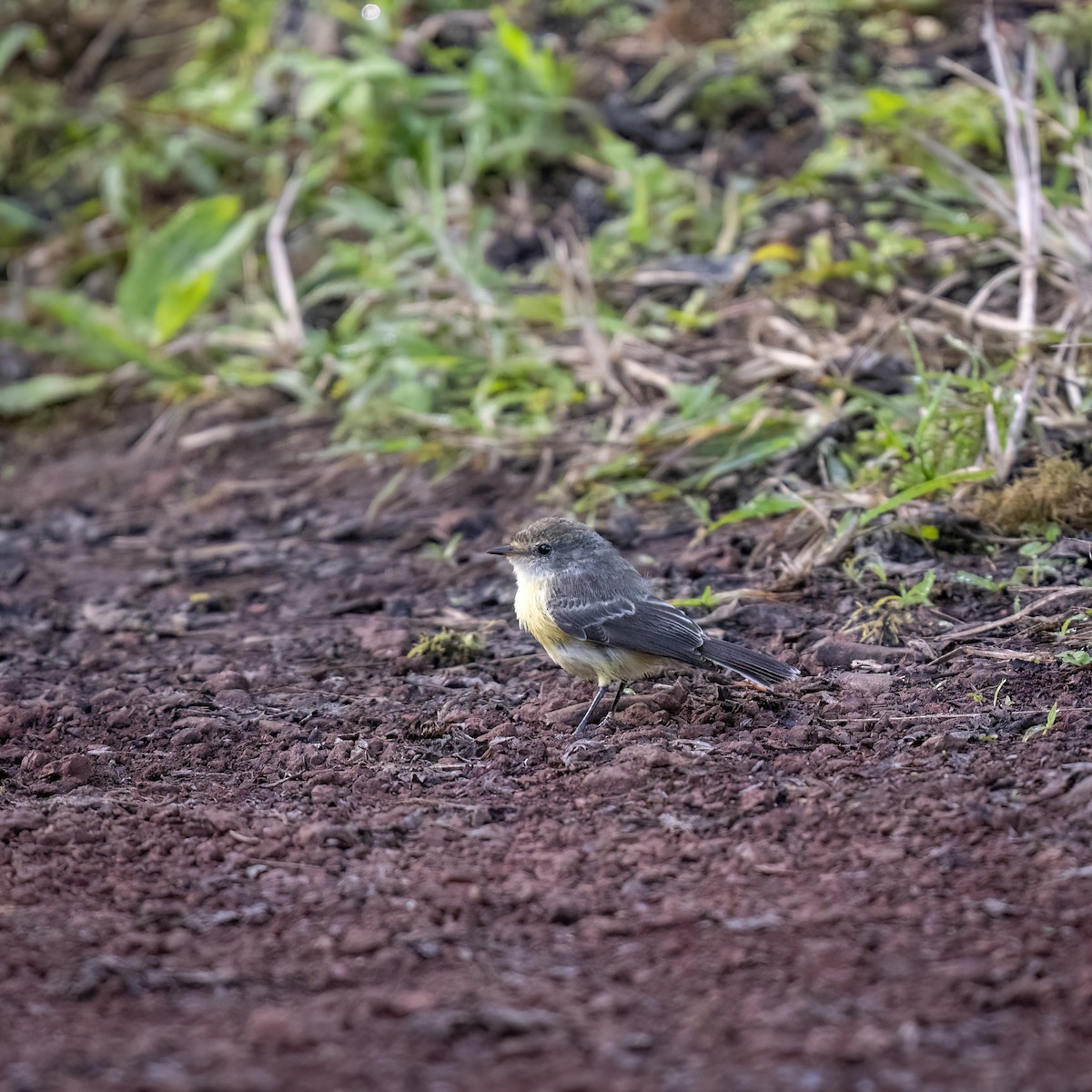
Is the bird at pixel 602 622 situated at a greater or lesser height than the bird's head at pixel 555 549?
lesser

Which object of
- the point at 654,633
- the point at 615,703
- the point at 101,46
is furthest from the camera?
the point at 101,46

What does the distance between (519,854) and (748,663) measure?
1.30 m

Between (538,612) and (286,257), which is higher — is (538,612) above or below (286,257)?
below

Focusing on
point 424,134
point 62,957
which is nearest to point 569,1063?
point 62,957

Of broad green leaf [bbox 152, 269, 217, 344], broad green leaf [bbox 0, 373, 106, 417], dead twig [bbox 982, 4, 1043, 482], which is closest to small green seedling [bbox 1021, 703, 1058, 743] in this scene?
dead twig [bbox 982, 4, 1043, 482]

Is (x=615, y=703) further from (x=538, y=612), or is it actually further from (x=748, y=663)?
(x=748, y=663)

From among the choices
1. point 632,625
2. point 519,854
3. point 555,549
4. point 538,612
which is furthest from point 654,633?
point 519,854

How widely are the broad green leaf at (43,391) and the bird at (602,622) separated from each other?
4.77 meters

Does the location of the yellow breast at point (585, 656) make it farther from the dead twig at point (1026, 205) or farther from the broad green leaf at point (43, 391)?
the broad green leaf at point (43, 391)

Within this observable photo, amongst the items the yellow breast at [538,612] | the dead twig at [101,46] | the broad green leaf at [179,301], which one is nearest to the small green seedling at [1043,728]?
the yellow breast at [538,612]

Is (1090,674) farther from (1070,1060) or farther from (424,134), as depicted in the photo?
(424,134)

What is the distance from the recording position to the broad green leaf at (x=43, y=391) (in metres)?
8.62

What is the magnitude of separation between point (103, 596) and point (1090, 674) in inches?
176

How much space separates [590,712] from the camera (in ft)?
14.8
